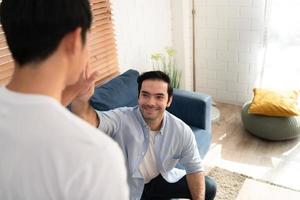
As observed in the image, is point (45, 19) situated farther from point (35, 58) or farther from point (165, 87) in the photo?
point (165, 87)

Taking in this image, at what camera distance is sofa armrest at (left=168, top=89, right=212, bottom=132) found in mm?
2352

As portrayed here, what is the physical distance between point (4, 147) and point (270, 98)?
248 centimetres

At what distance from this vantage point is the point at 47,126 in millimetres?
584

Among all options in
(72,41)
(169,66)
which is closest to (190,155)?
(72,41)

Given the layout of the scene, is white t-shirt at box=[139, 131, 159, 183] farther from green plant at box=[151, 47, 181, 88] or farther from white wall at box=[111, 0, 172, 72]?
green plant at box=[151, 47, 181, 88]

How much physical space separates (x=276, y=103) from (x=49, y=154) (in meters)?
2.41

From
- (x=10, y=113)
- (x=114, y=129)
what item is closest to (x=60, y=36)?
(x=10, y=113)

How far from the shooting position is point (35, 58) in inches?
24.9

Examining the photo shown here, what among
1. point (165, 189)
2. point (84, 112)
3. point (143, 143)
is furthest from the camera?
point (165, 189)

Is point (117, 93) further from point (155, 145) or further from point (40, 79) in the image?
point (40, 79)

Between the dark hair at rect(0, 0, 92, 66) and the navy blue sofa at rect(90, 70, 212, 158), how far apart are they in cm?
146

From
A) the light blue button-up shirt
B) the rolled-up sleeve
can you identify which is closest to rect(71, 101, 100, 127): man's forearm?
the light blue button-up shirt

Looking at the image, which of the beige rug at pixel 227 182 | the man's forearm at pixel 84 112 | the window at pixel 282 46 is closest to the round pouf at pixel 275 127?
the beige rug at pixel 227 182

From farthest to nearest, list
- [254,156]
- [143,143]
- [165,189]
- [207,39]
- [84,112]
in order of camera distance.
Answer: [207,39]
[254,156]
[165,189]
[143,143]
[84,112]
